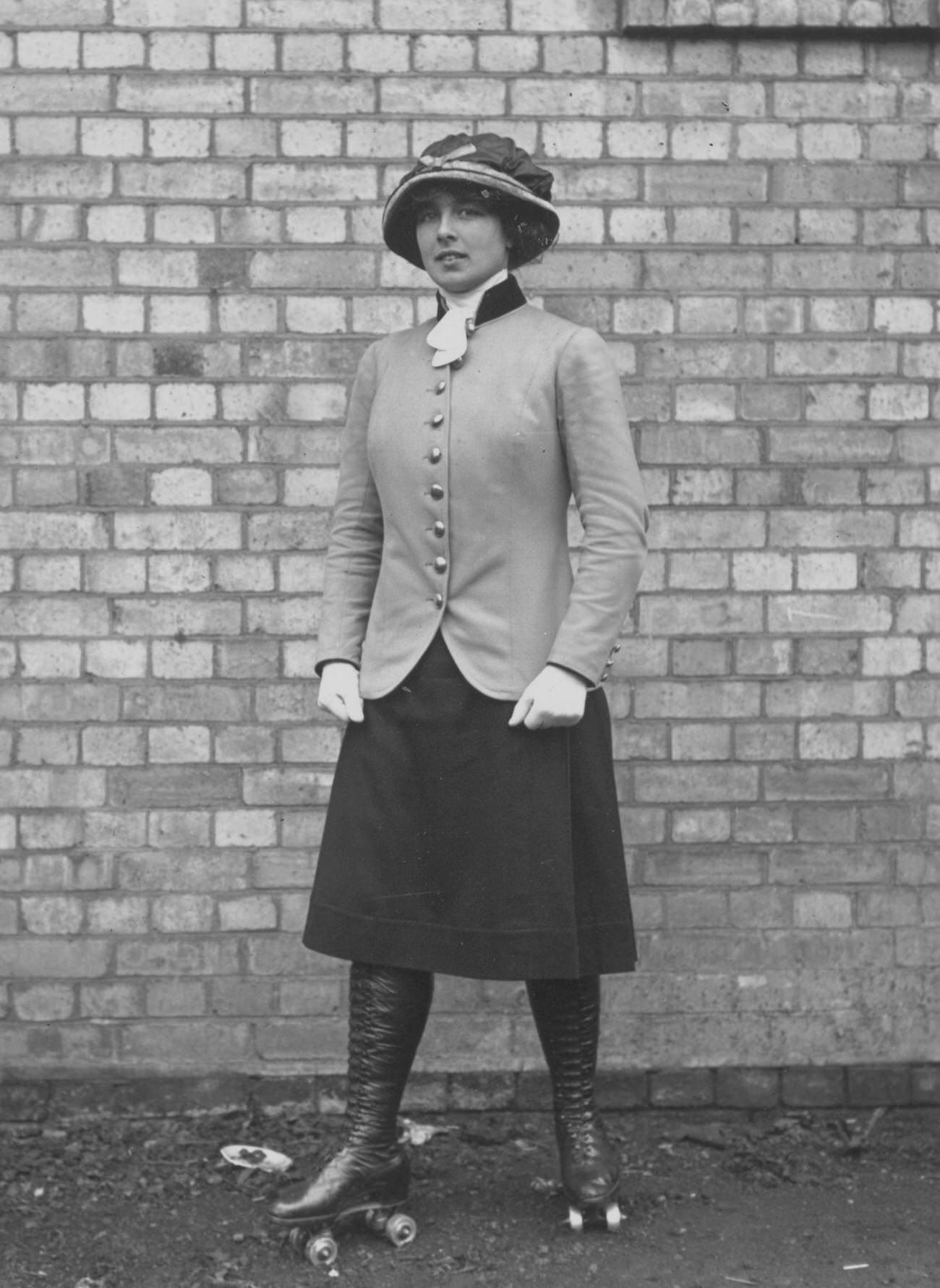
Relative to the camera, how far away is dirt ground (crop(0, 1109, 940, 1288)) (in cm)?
328

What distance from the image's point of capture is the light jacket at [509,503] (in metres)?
3.16

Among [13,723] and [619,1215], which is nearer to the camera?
[619,1215]

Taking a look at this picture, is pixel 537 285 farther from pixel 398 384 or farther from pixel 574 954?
pixel 574 954

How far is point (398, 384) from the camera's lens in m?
3.30

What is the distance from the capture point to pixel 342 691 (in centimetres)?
330

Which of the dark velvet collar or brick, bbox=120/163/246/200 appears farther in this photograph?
brick, bbox=120/163/246/200

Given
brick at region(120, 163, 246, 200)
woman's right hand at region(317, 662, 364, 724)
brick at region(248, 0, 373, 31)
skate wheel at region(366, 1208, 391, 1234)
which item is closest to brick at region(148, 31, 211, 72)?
brick at region(248, 0, 373, 31)

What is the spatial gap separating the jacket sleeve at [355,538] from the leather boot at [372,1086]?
682mm

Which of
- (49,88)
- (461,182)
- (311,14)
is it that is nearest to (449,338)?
(461,182)

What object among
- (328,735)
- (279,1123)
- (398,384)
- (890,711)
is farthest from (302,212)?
(279,1123)

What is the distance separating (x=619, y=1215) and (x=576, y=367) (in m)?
1.80

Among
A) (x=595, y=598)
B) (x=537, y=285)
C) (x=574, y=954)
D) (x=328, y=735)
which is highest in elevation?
(x=537, y=285)

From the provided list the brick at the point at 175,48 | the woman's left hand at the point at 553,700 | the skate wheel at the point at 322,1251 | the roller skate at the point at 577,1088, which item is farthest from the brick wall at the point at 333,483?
the woman's left hand at the point at 553,700

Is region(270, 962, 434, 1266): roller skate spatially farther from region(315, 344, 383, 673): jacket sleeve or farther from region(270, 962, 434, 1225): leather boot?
region(315, 344, 383, 673): jacket sleeve
